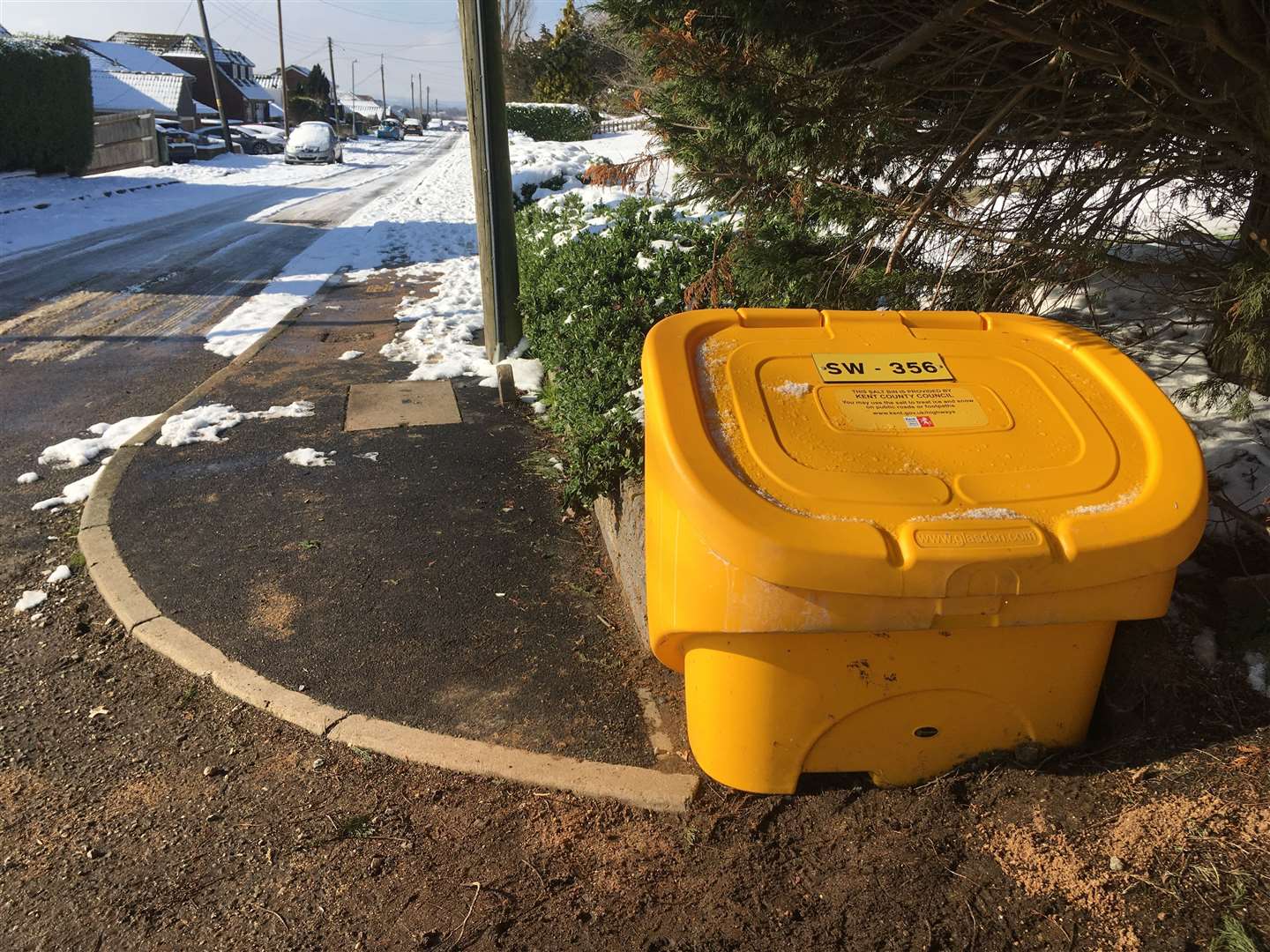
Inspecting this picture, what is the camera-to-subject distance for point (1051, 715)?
262 cm

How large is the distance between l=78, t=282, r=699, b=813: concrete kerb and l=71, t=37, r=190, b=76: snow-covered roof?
53416 mm

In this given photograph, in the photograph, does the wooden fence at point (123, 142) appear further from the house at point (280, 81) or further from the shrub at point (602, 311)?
the house at point (280, 81)

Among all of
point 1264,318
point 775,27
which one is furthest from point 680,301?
point 1264,318

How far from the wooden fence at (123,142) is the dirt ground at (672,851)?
30.0m

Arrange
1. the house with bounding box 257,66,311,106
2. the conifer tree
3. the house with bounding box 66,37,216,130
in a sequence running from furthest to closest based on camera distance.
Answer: the house with bounding box 257,66,311,106
the house with bounding box 66,37,216,130
the conifer tree

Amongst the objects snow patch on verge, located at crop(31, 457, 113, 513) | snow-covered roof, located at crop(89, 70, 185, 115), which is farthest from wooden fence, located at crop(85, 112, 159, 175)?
snow patch on verge, located at crop(31, 457, 113, 513)

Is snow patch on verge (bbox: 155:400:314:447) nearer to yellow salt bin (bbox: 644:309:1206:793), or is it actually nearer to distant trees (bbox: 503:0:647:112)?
yellow salt bin (bbox: 644:309:1206:793)

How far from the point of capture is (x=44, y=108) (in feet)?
79.3

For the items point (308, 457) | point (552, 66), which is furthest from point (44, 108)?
point (308, 457)

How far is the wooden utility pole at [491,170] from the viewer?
21.8ft

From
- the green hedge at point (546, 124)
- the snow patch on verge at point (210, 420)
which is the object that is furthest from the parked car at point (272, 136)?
the snow patch on verge at point (210, 420)

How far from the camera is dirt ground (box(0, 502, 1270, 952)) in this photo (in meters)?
2.26

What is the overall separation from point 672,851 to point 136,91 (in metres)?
50.1

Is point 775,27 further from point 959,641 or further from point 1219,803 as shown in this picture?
point 1219,803
